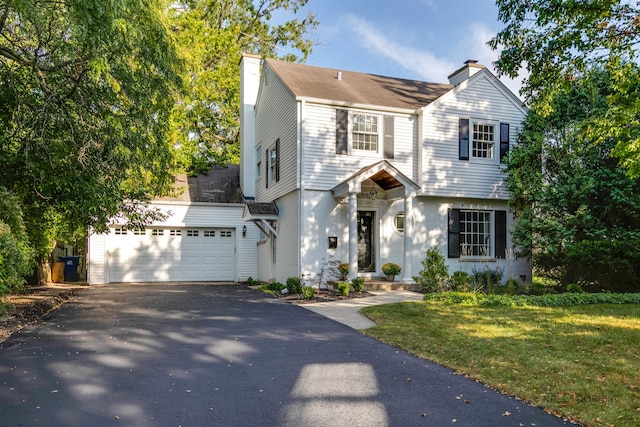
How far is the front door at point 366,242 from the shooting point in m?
14.3

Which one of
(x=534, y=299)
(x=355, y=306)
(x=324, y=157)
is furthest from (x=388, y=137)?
(x=534, y=299)

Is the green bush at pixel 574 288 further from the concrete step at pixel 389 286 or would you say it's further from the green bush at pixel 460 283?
the concrete step at pixel 389 286

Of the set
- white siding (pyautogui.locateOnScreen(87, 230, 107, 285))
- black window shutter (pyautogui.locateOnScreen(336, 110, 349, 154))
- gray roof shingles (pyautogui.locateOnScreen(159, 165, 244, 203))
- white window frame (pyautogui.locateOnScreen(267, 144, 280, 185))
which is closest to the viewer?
black window shutter (pyautogui.locateOnScreen(336, 110, 349, 154))

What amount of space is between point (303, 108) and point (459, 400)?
1044 cm

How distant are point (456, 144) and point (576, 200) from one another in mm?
3785

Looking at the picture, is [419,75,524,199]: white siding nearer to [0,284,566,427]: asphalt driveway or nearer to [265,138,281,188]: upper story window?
[265,138,281,188]: upper story window

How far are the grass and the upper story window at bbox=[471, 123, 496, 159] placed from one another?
6.38 meters

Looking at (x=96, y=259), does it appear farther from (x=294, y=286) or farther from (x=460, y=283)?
(x=460, y=283)

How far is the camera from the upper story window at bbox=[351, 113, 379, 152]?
45.6 ft

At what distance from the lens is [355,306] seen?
1025 centimetres

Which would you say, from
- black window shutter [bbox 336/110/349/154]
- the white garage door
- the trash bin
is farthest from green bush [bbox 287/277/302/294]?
the trash bin

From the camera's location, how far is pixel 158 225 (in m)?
17.5

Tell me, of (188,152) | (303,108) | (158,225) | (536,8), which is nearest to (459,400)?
(536,8)

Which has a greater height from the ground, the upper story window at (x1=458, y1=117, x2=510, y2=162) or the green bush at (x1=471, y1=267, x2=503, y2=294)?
the upper story window at (x1=458, y1=117, x2=510, y2=162)
